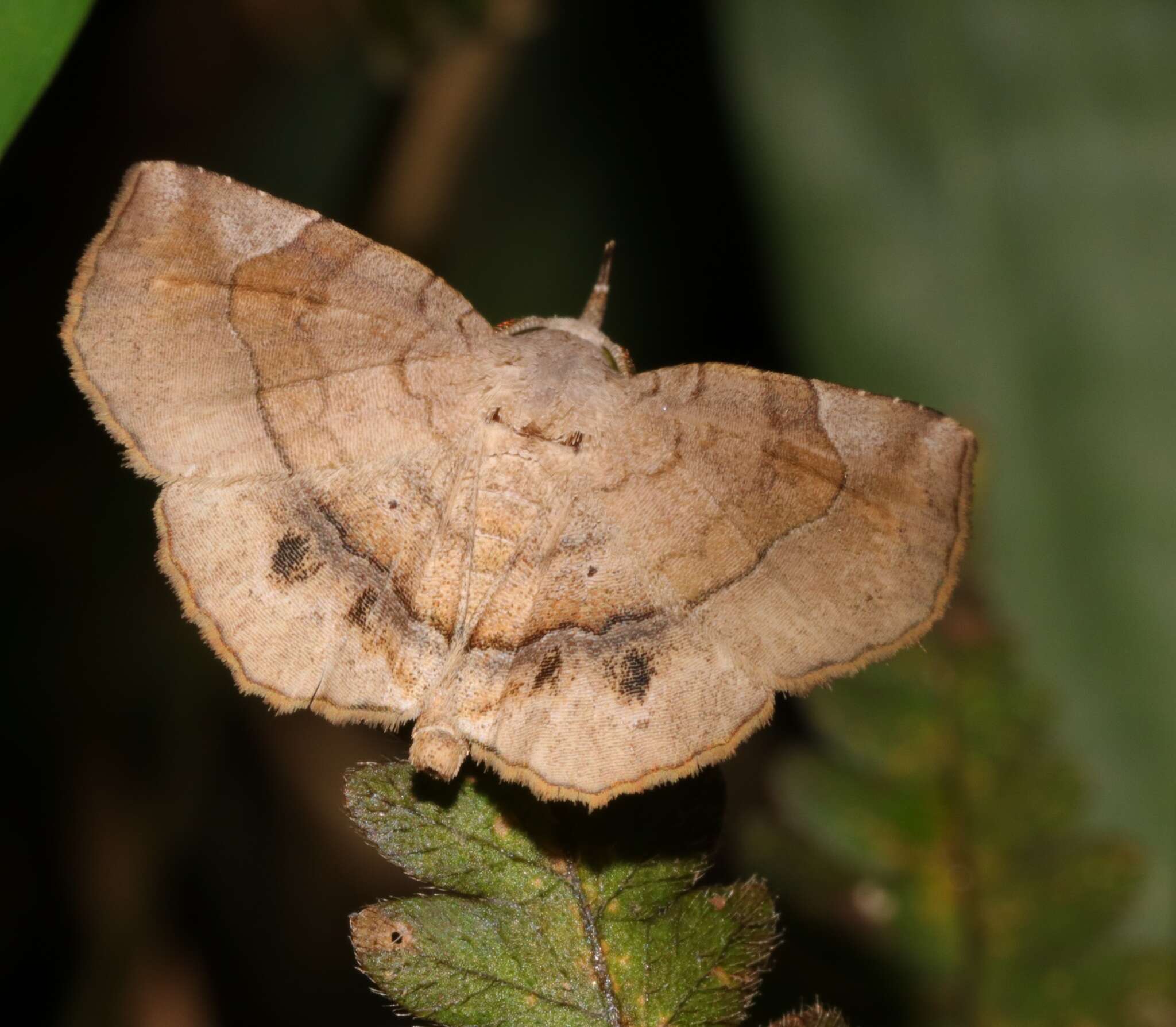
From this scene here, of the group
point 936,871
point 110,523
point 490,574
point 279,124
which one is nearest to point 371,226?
point 279,124

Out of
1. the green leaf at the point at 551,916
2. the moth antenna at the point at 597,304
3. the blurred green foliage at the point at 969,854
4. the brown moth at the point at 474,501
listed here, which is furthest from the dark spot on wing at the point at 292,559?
the blurred green foliage at the point at 969,854

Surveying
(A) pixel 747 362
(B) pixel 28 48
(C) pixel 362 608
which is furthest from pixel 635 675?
(A) pixel 747 362

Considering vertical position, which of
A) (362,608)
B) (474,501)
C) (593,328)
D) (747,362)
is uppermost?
(747,362)

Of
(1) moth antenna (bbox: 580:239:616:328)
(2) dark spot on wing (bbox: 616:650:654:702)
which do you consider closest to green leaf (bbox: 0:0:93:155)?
(1) moth antenna (bbox: 580:239:616:328)

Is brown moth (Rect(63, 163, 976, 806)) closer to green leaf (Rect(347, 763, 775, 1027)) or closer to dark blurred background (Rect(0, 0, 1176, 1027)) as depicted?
green leaf (Rect(347, 763, 775, 1027))

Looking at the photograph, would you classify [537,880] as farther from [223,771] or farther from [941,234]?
[941,234]

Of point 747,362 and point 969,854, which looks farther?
point 747,362

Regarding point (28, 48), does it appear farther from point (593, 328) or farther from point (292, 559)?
point (593, 328)
